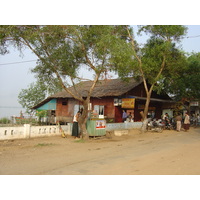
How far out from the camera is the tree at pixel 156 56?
→ 15.5 metres

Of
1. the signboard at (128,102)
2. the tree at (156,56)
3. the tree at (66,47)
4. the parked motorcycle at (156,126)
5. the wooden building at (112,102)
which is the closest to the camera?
the tree at (66,47)

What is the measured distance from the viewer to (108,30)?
36.7 feet

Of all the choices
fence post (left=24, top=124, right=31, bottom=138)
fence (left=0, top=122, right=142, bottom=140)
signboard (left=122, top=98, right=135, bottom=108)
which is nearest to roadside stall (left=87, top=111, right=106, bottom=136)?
fence (left=0, top=122, right=142, bottom=140)

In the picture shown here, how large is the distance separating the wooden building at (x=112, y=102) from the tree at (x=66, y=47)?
19.0 ft

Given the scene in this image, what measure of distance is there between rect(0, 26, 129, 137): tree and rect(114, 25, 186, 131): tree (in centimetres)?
397

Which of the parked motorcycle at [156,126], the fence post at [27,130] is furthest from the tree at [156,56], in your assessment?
the fence post at [27,130]

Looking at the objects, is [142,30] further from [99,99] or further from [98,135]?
[98,135]

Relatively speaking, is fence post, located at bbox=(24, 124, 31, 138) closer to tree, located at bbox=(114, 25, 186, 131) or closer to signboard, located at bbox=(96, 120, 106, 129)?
signboard, located at bbox=(96, 120, 106, 129)

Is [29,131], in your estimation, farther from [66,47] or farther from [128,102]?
[128,102]

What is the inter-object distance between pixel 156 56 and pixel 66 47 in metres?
7.83

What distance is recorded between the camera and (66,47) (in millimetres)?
11320

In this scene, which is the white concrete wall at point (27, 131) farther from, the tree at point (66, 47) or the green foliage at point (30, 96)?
the green foliage at point (30, 96)

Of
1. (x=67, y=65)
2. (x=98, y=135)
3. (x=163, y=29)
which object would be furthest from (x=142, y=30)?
(x=98, y=135)

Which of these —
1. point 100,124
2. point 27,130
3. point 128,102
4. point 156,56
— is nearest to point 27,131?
point 27,130
